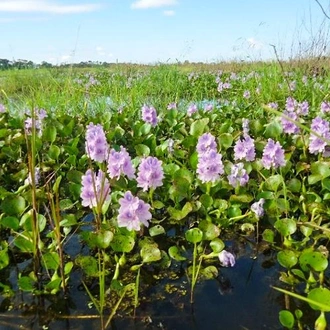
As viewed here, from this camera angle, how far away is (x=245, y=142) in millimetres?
2719

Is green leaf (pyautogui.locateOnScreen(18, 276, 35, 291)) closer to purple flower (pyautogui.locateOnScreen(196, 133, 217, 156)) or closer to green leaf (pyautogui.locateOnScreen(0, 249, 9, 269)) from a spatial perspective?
green leaf (pyautogui.locateOnScreen(0, 249, 9, 269))

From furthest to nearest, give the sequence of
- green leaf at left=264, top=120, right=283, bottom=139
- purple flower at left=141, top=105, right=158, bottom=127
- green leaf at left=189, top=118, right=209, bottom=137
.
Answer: purple flower at left=141, top=105, right=158, bottom=127 < green leaf at left=189, top=118, right=209, bottom=137 < green leaf at left=264, top=120, right=283, bottom=139

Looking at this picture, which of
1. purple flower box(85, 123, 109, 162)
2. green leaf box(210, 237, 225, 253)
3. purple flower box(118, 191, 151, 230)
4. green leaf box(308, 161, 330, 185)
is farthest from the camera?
green leaf box(308, 161, 330, 185)

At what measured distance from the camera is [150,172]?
2.06 meters

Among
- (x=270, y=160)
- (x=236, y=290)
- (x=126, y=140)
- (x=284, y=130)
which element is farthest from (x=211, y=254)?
(x=126, y=140)

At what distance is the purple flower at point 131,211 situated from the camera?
1.78 metres

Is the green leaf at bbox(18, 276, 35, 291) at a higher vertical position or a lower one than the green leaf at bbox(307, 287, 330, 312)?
lower

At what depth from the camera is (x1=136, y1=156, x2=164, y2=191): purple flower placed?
2061 millimetres

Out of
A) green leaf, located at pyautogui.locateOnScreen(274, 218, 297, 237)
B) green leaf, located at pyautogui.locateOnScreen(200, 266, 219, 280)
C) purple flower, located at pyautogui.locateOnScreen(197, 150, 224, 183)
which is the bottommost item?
green leaf, located at pyautogui.locateOnScreen(200, 266, 219, 280)

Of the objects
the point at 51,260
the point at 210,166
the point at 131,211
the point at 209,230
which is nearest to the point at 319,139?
the point at 210,166

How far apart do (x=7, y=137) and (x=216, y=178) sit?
1812mm

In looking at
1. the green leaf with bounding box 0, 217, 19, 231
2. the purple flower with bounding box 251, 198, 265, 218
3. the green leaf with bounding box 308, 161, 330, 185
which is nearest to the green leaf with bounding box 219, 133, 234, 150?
the green leaf with bounding box 308, 161, 330, 185

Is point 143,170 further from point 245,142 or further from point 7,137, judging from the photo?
point 7,137

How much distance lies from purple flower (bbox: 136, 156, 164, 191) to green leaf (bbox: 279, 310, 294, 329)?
832mm
